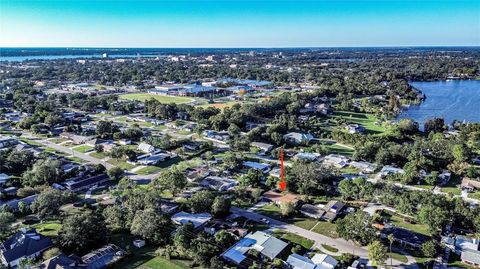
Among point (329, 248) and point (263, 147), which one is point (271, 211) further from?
point (263, 147)

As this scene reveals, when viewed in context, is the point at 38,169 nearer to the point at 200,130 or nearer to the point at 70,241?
the point at 70,241

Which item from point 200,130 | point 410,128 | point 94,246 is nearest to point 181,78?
point 200,130

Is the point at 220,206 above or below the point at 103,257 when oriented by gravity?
above

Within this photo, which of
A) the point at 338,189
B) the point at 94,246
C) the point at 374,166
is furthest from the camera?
the point at 374,166

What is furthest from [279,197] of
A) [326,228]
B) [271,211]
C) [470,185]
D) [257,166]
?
[470,185]

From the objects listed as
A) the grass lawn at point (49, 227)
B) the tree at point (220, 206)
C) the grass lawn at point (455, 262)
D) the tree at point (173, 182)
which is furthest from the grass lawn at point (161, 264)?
the grass lawn at point (455, 262)

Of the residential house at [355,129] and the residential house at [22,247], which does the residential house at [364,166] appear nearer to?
the residential house at [355,129]

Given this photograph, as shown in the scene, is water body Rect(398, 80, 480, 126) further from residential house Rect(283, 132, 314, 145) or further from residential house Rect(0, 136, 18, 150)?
residential house Rect(0, 136, 18, 150)

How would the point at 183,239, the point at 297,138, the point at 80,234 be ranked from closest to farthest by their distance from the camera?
the point at 183,239
the point at 80,234
the point at 297,138
